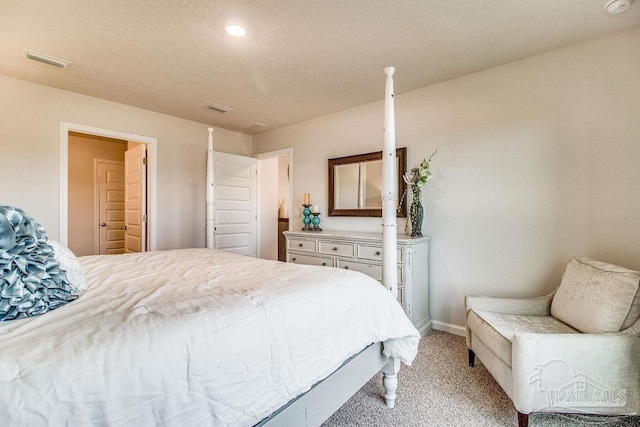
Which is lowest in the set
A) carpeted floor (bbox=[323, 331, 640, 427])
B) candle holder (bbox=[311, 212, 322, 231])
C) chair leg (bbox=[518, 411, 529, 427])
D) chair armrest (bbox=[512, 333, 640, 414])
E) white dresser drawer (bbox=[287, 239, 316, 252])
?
carpeted floor (bbox=[323, 331, 640, 427])

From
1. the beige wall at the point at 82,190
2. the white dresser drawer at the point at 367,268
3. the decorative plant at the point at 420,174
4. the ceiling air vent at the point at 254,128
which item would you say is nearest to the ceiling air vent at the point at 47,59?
the ceiling air vent at the point at 254,128

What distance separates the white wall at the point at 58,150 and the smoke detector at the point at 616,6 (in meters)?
4.36

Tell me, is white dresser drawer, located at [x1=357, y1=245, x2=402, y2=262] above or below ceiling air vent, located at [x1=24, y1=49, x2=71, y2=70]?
below

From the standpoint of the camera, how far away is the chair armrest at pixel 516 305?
215cm

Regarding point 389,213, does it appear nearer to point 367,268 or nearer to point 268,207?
point 367,268

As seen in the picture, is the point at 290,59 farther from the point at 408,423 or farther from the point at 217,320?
the point at 408,423

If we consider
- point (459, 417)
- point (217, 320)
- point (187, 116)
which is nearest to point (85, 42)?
point (187, 116)

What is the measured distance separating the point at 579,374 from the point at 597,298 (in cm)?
47

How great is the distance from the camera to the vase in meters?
2.95

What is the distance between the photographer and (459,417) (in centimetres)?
171

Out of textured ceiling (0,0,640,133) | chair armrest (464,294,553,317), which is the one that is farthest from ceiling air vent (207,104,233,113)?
chair armrest (464,294,553,317)

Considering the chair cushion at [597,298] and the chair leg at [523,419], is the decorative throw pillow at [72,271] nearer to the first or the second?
the chair leg at [523,419]

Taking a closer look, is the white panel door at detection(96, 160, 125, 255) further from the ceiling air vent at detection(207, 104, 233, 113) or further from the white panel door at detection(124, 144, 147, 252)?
the ceiling air vent at detection(207, 104, 233, 113)

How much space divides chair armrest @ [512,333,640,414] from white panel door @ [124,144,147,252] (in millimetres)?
4113
